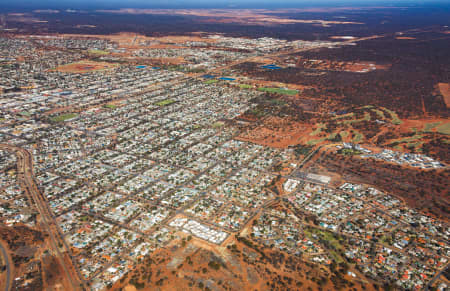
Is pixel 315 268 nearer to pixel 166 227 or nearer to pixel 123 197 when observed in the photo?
pixel 166 227

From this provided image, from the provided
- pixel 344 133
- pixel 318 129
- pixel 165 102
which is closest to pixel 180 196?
pixel 318 129

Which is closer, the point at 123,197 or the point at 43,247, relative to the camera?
the point at 43,247

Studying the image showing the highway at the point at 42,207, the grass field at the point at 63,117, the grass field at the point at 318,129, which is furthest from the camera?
the grass field at the point at 63,117

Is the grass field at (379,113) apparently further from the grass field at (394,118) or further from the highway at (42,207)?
the highway at (42,207)

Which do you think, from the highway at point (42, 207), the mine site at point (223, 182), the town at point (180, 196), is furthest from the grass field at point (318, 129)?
the highway at point (42, 207)

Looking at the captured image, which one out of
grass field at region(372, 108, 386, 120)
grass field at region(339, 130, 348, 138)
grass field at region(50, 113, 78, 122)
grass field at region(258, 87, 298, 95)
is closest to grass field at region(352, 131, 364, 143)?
grass field at region(339, 130, 348, 138)

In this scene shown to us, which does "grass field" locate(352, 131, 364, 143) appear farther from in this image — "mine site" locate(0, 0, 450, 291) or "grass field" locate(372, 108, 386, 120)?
"grass field" locate(372, 108, 386, 120)

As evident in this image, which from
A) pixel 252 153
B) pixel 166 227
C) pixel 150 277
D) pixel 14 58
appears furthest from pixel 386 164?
pixel 14 58
